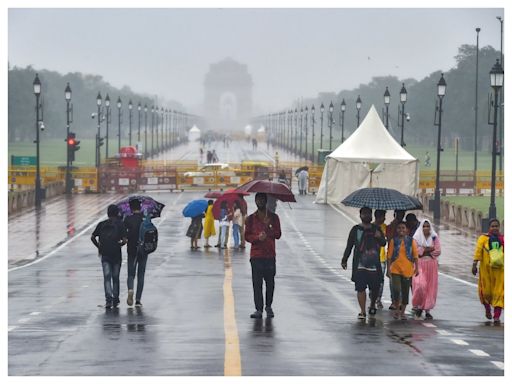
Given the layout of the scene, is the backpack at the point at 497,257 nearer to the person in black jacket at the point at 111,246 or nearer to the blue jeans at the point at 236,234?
the person in black jacket at the point at 111,246

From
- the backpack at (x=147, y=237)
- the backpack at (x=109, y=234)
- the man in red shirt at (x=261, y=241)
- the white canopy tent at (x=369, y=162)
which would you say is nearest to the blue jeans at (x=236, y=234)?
the backpack at (x=147, y=237)

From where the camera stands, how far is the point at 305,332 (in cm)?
1802

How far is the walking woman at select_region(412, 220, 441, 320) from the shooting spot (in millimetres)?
20969

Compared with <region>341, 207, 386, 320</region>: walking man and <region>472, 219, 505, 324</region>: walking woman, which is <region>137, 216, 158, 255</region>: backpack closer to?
<region>341, 207, 386, 320</region>: walking man

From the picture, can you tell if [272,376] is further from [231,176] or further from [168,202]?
[231,176]

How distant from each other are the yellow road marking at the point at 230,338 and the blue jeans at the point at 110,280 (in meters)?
1.71

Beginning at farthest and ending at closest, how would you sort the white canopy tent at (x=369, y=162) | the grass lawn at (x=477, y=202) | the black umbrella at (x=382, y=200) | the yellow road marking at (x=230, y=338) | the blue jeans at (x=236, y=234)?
the grass lawn at (x=477, y=202), the white canopy tent at (x=369, y=162), the blue jeans at (x=236, y=234), the black umbrella at (x=382, y=200), the yellow road marking at (x=230, y=338)

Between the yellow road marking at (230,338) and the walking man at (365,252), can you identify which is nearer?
the yellow road marking at (230,338)

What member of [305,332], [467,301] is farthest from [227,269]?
[305,332]

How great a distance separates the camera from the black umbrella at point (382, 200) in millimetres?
21656

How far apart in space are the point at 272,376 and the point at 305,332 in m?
4.35

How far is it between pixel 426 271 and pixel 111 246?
15.8ft

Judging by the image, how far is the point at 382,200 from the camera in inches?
858

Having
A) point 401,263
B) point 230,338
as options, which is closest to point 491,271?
point 401,263
